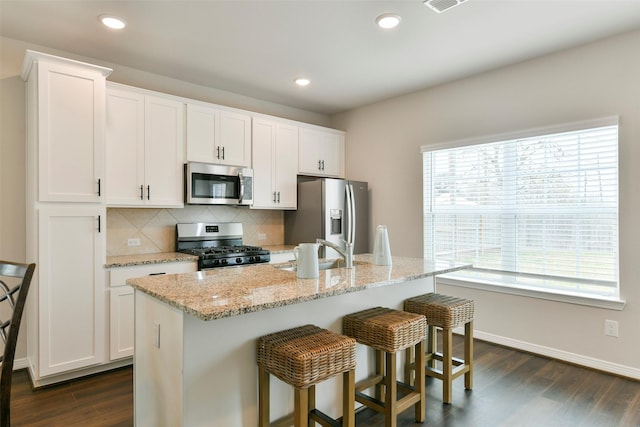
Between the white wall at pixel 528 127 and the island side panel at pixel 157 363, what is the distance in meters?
3.06

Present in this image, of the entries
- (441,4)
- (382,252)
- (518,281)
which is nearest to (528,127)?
(518,281)

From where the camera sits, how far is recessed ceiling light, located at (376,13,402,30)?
102 inches

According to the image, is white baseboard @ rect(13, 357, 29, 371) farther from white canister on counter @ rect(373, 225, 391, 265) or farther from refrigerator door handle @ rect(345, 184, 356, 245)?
refrigerator door handle @ rect(345, 184, 356, 245)

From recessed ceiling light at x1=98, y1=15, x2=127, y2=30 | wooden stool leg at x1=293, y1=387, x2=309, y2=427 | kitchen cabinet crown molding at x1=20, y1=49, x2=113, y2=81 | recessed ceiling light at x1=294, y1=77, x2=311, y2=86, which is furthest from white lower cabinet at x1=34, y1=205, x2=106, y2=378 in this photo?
recessed ceiling light at x1=294, y1=77, x2=311, y2=86

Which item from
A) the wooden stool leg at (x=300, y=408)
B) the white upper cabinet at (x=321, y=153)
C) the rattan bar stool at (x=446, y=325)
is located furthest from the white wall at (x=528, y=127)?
the wooden stool leg at (x=300, y=408)

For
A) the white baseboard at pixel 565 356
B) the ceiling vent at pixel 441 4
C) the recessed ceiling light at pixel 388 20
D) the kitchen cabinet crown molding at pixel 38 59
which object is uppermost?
the recessed ceiling light at pixel 388 20

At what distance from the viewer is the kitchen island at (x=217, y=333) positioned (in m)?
1.56

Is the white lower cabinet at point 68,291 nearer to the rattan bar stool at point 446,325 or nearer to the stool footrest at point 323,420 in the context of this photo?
the stool footrest at point 323,420

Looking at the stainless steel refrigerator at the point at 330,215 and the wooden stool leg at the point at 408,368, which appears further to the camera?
the stainless steel refrigerator at the point at 330,215

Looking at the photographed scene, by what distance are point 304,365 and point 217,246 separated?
8.73 ft

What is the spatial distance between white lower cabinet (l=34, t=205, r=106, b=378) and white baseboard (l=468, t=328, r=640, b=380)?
346 centimetres

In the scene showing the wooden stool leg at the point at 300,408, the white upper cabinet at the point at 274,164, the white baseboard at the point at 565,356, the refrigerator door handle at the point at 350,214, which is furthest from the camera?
the refrigerator door handle at the point at 350,214

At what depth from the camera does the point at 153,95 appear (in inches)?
132

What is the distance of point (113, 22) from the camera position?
2660mm
